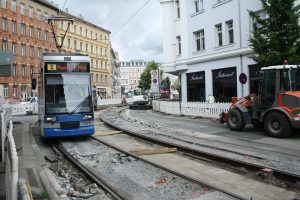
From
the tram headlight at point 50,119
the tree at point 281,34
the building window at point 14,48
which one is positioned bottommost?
the tram headlight at point 50,119

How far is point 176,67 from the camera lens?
31.3 meters

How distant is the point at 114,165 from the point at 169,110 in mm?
19300

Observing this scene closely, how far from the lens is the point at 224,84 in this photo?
26312mm

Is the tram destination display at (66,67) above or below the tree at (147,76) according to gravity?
below

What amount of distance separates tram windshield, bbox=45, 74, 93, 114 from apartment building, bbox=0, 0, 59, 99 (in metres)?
38.3

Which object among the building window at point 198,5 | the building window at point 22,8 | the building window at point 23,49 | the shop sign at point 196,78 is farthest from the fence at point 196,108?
the building window at point 22,8

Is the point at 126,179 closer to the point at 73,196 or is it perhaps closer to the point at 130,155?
the point at 73,196

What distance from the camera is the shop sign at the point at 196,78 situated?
28.6m

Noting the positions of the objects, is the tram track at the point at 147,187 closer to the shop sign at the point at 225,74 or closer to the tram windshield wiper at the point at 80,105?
the tram windshield wiper at the point at 80,105

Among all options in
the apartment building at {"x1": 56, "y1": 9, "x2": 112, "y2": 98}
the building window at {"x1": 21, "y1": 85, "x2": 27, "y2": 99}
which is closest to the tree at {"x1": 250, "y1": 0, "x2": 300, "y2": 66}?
the building window at {"x1": 21, "y1": 85, "x2": 27, "y2": 99}

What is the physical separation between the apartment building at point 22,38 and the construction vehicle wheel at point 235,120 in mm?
38716

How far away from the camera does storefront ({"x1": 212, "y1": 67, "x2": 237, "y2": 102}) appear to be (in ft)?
83.4

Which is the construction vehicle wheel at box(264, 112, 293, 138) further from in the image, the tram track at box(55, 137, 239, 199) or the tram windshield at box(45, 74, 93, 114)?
the tram windshield at box(45, 74, 93, 114)

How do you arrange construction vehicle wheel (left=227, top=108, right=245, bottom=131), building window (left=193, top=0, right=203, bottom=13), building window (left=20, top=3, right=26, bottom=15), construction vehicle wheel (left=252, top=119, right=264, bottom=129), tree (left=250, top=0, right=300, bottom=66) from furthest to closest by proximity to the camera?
building window (left=20, top=3, right=26, bottom=15) → building window (left=193, top=0, right=203, bottom=13) → tree (left=250, top=0, right=300, bottom=66) → construction vehicle wheel (left=227, top=108, right=245, bottom=131) → construction vehicle wheel (left=252, top=119, right=264, bottom=129)
